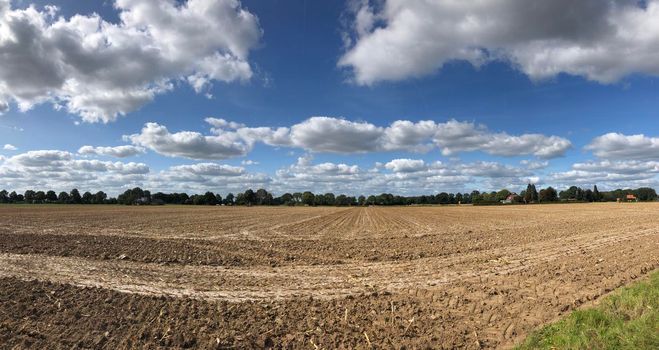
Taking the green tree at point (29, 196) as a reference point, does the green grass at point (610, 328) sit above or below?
below

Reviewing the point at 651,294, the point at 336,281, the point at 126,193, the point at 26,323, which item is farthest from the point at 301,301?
the point at 126,193

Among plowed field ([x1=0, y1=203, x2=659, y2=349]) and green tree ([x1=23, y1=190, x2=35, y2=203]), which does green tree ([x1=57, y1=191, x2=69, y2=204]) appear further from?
Result: plowed field ([x1=0, y1=203, x2=659, y2=349])

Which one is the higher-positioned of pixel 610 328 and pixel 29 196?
pixel 29 196

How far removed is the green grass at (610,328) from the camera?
7035 millimetres

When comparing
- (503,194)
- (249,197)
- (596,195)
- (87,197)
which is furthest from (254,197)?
(596,195)

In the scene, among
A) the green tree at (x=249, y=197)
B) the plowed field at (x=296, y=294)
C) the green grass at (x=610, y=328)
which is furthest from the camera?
the green tree at (x=249, y=197)

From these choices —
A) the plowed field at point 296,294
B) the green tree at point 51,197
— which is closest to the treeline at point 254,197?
the green tree at point 51,197

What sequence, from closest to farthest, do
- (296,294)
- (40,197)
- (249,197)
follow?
(296,294)
(40,197)
(249,197)

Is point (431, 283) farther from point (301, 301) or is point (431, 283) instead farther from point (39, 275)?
point (39, 275)

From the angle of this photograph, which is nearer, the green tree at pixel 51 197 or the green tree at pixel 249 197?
the green tree at pixel 51 197

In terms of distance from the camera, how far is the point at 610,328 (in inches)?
302

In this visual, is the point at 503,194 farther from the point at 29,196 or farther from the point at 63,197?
the point at 29,196

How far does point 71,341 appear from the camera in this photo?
7477 millimetres

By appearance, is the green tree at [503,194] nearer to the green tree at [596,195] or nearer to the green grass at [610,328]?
the green tree at [596,195]
